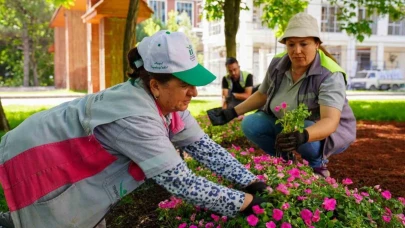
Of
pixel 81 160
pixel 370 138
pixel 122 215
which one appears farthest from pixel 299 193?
pixel 370 138

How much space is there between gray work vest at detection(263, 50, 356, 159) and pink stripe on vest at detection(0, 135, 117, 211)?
5.90ft

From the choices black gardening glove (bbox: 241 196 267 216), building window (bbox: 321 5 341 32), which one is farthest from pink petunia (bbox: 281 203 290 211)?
building window (bbox: 321 5 341 32)

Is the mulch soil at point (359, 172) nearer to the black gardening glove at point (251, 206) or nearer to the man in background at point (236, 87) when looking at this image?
the black gardening glove at point (251, 206)

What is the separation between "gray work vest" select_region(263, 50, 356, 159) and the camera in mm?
3568

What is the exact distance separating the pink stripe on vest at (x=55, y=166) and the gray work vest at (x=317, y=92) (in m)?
1.80

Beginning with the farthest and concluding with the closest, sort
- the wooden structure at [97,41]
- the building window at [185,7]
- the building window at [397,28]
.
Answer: the building window at [185,7] → the building window at [397,28] → the wooden structure at [97,41]

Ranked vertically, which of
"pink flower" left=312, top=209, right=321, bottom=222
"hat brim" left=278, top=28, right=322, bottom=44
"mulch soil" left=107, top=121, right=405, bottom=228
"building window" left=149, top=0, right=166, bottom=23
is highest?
"building window" left=149, top=0, right=166, bottom=23

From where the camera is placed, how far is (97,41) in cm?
1410

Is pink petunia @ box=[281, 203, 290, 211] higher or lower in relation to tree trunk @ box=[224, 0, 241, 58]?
lower

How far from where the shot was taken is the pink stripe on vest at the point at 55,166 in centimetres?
228

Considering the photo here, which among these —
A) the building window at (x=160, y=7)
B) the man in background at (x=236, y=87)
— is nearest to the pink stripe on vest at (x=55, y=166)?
the man in background at (x=236, y=87)

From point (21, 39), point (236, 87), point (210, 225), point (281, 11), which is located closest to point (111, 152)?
point (210, 225)

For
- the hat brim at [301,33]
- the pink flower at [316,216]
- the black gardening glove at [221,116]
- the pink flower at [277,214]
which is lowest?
the pink flower at [316,216]

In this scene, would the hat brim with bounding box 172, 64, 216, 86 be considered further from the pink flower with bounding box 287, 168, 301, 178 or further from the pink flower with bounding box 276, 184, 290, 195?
the pink flower with bounding box 287, 168, 301, 178
